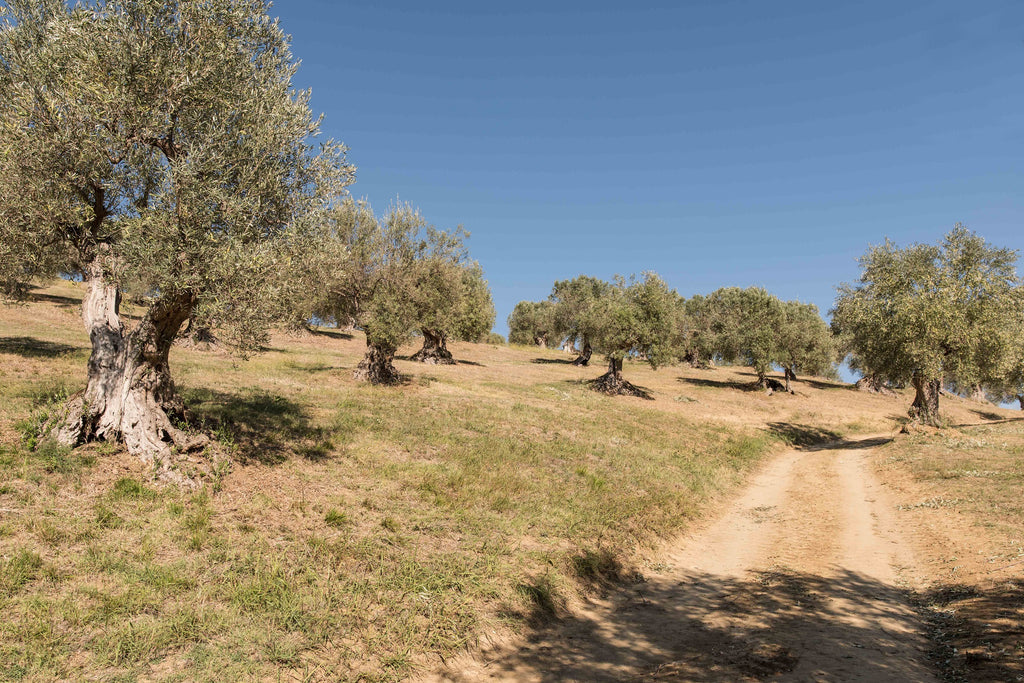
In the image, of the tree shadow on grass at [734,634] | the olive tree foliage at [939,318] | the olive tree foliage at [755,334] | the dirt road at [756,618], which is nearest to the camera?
the tree shadow on grass at [734,634]

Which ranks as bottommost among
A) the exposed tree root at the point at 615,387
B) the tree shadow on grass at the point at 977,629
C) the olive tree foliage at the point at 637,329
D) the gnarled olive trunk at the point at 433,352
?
the tree shadow on grass at the point at 977,629

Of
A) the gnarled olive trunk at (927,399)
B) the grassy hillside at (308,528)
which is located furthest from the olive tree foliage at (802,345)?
the grassy hillside at (308,528)

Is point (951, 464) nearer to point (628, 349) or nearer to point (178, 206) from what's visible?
point (628, 349)

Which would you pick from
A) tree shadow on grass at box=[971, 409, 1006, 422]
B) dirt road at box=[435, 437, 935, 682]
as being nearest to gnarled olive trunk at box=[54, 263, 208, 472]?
dirt road at box=[435, 437, 935, 682]

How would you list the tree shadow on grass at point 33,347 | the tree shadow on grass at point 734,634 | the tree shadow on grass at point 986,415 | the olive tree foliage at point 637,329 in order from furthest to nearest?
the tree shadow on grass at point 986,415
the olive tree foliage at point 637,329
the tree shadow on grass at point 33,347
the tree shadow on grass at point 734,634

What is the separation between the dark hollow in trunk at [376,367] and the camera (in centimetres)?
3547

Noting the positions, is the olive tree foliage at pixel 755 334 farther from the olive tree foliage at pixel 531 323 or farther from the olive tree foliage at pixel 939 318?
the olive tree foliage at pixel 531 323

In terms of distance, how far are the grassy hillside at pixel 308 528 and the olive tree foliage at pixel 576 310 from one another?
3094cm

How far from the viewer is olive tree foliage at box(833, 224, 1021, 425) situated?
3491cm

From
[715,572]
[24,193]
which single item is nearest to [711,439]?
[715,572]

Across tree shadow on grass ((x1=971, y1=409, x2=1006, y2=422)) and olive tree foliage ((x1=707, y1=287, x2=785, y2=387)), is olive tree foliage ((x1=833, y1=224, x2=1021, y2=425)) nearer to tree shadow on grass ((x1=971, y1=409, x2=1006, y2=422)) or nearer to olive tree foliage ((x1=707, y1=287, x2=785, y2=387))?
olive tree foliage ((x1=707, y1=287, x2=785, y2=387))

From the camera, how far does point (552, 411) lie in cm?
3516

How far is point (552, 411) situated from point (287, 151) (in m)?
23.2

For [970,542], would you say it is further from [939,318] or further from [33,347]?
[33,347]
